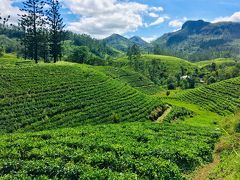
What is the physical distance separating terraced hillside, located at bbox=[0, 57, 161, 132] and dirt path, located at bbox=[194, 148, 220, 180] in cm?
2354

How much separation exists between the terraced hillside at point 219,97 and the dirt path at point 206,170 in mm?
57348

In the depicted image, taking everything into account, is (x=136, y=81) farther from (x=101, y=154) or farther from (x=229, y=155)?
(x=101, y=154)

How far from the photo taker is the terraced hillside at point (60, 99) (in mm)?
50938

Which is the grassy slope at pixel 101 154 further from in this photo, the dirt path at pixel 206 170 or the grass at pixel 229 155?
the grass at pixel 229 155

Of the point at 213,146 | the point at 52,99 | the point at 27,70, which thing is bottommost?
the point at 213,146

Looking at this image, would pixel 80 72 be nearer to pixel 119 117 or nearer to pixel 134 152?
pixel 119 117

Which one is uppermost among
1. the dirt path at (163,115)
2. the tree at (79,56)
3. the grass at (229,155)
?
the tree at (79,56)

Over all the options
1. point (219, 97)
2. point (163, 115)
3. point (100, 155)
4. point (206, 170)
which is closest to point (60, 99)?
point (163, 115)

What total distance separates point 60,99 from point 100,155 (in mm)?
28540

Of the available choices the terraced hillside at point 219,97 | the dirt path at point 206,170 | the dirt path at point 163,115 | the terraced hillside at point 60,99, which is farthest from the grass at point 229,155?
the terraced hillside at point 219,97

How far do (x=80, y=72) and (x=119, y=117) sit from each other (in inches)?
837

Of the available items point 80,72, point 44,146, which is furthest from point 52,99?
point 44,146

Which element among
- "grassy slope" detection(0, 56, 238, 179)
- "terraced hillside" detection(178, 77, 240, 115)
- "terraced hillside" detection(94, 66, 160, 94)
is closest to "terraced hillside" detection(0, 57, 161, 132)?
"grassy slope" detection(0, 56, 238, 179)

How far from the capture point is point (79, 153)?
32.1m
